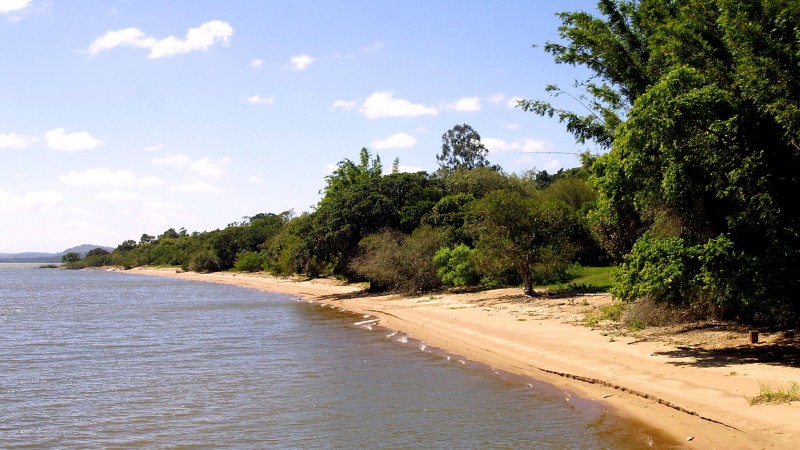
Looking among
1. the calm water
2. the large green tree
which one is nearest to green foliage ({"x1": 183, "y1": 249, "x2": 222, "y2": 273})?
the calm water

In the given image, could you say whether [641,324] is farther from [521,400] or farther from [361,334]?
[361,334]

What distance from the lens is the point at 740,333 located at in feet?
55.5

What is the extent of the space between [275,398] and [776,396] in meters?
9.90

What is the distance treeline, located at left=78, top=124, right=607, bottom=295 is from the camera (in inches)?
1176

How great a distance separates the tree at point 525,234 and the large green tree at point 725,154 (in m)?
13.0

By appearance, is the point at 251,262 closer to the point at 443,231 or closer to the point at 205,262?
the point at 205,262

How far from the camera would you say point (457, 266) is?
3488cm

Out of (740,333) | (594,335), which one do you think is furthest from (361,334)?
(740,333)

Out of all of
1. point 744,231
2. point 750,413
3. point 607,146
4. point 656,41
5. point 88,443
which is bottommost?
point 88,443

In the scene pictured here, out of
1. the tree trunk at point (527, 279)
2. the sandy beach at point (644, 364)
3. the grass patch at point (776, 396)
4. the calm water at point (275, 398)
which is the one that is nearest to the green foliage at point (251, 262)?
the tree trunk at point (527, 279)

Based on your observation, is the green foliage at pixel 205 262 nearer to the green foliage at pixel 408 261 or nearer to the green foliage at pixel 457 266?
the green foliage at pixel 408 261

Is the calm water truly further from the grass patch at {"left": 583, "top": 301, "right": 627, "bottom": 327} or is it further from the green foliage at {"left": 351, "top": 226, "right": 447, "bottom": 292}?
the green foliage at {"left": 351, "top": 226, "right": 447, "bottom": 292}

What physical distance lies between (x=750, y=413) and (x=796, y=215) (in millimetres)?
4737

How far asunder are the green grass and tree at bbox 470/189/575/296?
44.9 inches
